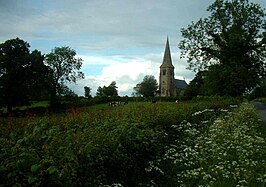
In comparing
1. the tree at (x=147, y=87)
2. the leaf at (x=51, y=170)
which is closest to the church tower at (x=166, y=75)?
the tree at (x=147, y=87)

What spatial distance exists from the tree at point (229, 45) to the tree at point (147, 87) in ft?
286

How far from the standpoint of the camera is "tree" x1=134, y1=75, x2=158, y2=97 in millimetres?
138875

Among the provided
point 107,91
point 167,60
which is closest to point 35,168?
point 107,91

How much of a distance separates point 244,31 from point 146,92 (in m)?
92.9

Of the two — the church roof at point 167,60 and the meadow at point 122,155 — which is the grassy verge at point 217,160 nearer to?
the meadow at point 122,155

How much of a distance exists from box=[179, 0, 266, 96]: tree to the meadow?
34.9 m

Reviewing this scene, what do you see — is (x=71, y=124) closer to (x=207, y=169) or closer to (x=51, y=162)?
(x=207, y=169)

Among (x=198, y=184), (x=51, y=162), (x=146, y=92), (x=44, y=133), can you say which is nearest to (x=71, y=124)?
(x=44, y=133)

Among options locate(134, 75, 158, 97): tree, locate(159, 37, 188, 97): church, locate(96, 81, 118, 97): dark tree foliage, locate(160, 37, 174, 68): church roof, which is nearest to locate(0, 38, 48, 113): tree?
locate(96, 81, 118, 97): dark tree foliage

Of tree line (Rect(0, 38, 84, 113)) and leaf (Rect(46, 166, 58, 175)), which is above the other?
tree line (Rect(0, 38, 84, 113))

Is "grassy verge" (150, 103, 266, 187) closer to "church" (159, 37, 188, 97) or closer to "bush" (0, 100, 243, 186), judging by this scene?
"bush" (0, 100, 243, 186)

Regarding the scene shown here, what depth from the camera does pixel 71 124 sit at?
369 inches

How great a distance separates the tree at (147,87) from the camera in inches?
5468

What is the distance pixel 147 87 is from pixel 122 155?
5285 inches
